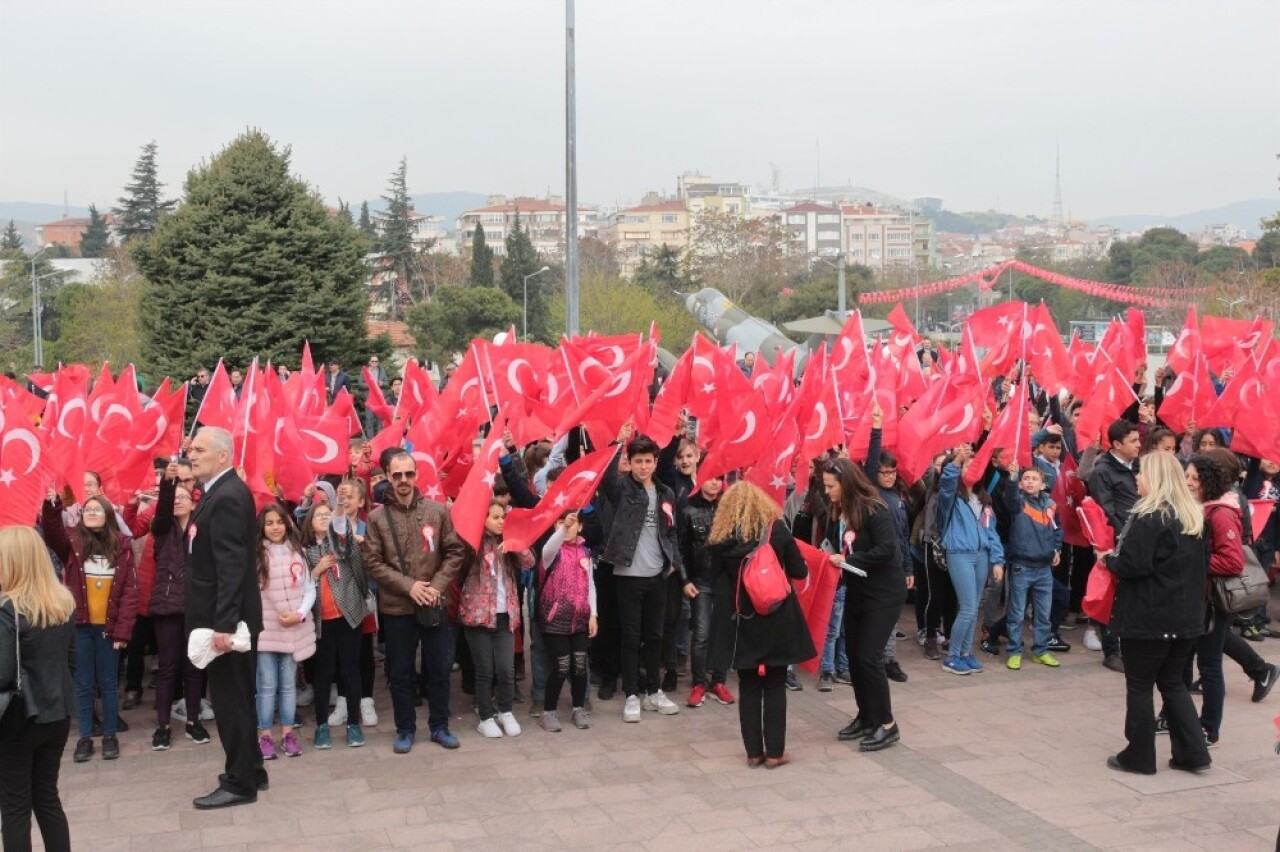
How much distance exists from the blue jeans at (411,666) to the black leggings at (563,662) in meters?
0.65

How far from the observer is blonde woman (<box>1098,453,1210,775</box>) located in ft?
24.0

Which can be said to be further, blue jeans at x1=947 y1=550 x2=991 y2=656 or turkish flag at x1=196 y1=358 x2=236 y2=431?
turkish flag at x1=196 y1=358 x2=236 y2=431

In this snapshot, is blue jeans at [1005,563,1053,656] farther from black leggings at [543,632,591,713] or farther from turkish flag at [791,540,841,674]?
black leggings at [543,632,591,713]

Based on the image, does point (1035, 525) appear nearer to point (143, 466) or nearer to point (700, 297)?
point (143, 466)

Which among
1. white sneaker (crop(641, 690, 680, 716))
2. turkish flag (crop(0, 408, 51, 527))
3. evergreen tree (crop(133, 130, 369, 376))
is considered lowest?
white sneaker (crop(641, 690, 680, 716))

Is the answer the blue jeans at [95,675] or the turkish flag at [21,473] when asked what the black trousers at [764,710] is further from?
the turkish flag at [21,473]

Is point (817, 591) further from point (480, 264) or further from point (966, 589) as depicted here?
point (480, 264)

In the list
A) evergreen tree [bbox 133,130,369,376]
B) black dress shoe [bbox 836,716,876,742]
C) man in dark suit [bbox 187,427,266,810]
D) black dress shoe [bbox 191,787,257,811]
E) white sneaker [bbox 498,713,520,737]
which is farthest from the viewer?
evergreen tree [bbox 133,130,369,376]

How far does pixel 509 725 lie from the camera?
848cm

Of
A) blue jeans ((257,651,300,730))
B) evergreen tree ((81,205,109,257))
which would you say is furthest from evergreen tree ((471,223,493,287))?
blue jeans ((257,651,300,730))

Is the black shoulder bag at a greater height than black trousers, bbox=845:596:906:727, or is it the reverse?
the black shoulder bag

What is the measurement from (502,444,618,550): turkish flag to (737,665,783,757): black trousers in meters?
1.54

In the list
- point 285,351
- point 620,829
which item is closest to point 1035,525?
point 620,829

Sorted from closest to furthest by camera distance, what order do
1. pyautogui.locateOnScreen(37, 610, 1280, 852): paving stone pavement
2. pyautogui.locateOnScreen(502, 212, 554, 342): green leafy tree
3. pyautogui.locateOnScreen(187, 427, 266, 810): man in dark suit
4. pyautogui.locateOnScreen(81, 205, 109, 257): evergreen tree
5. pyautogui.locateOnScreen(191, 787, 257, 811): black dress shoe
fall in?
1. pyautogui.locateOnScreen(37, 610, 1280, 852): paving stone pavement
2. pyautogui.locateOnScreen(187, 427, 266, 810): man in dark suit
3. pyautogui.locateOnScreen(191, 787, 257, 811): black dress shoe
4. pyautogui.locateOnScreen(502, 212, 554, 342): green leafy tree
5. pyautogui.locateOnScreen(81, 205, 109, 257): evergreen tree
